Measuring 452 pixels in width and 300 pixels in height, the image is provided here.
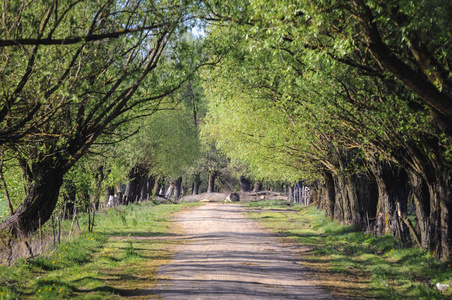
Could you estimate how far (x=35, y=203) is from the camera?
13.6 meters

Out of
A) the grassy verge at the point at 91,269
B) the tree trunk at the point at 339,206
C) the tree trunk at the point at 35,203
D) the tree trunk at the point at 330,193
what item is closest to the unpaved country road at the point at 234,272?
the grassy verge at the point at 91,269

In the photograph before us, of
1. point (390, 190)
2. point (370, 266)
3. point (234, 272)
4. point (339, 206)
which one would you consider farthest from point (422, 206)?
point (339, 206)

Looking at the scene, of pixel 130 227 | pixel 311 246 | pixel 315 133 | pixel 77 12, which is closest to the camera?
pixel 77 12

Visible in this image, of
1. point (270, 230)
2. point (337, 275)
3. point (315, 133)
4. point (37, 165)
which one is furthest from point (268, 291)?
point (270, 230)

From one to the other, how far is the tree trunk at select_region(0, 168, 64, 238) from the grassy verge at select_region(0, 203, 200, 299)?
3.48 feet

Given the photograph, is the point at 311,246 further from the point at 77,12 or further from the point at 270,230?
the point at 77,12

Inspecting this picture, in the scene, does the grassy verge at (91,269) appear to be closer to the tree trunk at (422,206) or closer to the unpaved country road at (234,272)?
the unpaved country road at (234,272)

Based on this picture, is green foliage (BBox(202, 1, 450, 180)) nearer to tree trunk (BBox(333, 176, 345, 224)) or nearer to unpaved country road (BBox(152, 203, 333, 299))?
tree trunk (BBox(333, 176, 345, 224))

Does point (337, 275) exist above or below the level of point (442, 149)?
below

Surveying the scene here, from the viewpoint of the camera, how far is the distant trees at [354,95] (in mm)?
9148

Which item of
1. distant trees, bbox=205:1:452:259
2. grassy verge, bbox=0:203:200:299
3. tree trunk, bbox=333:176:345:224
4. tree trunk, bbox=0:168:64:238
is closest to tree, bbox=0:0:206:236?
tree trunk, bbox=0:168:64:238

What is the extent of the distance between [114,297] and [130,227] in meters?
14.1

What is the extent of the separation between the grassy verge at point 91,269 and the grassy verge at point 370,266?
15.7 ft

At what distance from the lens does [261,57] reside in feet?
46.8
